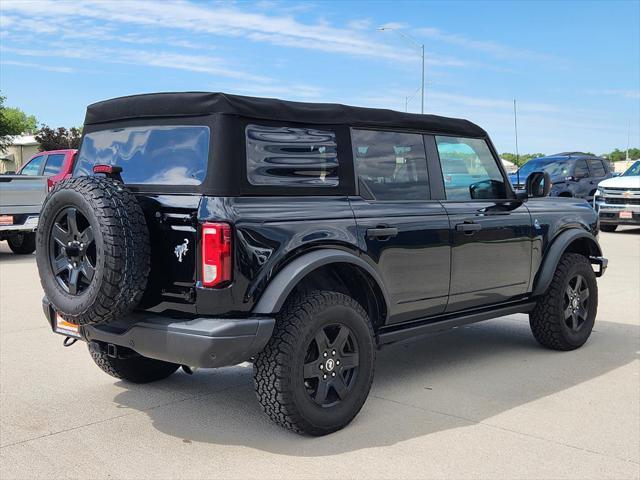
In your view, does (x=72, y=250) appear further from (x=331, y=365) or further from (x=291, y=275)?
(x=331, y=365)

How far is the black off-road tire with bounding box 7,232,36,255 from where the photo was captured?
1416 centimetres

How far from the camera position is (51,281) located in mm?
4113

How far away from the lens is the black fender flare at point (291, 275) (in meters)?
3.89

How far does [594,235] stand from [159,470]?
4.38m

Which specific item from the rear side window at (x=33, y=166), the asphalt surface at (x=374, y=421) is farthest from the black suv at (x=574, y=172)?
the asphalt surface at (x=374, y=421)

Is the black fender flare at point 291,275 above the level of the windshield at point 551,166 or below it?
below

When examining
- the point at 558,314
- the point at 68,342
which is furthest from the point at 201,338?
the point at 558,314

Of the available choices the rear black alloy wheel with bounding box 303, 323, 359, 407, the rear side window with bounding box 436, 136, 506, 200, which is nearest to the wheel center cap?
the rear black alloy wheel with bounding box 303, 323, 359, 407

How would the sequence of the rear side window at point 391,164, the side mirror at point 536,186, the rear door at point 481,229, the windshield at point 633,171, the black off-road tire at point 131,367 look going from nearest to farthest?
the rear side window at point 391,164, the black off-road tire at point 131,367, the rear door at point 481,229, the side mirror at point 536,186, the windshield at point 633,171

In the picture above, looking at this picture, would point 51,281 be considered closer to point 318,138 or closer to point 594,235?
point 318,138

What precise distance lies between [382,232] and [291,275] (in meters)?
0.83

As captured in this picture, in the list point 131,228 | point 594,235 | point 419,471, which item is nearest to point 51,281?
point 131,228

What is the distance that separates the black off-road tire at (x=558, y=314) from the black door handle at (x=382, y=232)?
202 centimetres

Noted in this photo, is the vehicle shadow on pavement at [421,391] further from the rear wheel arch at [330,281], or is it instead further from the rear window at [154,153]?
the rear window at [154,153]
